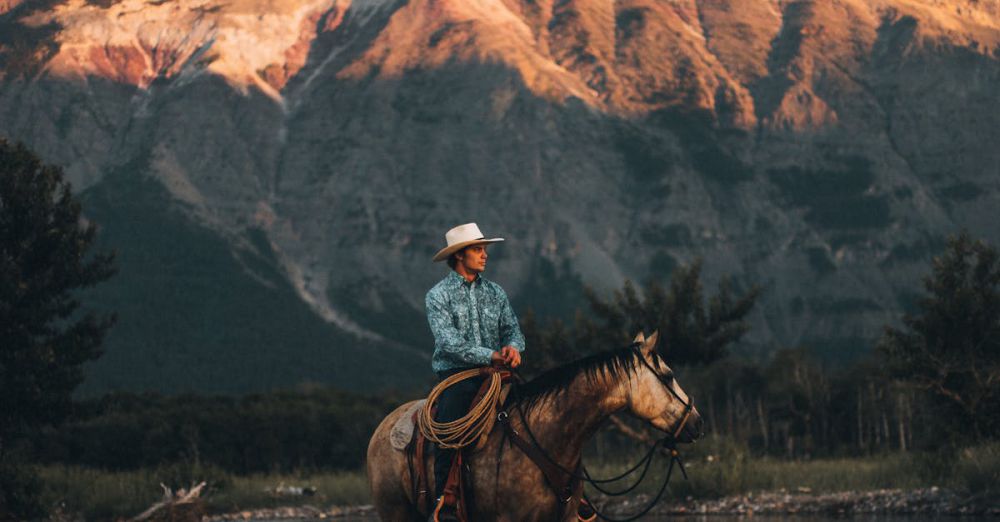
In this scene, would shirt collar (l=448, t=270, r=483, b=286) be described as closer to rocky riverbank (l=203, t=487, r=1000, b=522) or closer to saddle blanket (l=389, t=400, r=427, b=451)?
saddle blanket (l=389, t=400, r=427, b=451)

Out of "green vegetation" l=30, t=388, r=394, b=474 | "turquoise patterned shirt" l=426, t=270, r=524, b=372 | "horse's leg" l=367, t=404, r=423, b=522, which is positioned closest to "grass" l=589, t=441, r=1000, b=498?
"horse's leg" l=367, t=404, r=423, b=522

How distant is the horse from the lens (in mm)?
13750

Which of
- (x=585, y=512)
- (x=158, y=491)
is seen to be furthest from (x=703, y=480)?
(x=585, y=512)

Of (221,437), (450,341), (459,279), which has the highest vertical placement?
(459,279)

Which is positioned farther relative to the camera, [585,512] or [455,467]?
[585,512]

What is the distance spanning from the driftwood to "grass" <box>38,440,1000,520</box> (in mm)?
2085

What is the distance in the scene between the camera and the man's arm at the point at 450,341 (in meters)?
14.1

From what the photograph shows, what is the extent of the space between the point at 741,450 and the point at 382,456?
2778 cm

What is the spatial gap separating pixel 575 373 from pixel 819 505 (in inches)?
848

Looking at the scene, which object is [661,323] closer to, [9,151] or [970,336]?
[970,336]

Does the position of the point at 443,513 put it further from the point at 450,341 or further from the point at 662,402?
the point at 662,402

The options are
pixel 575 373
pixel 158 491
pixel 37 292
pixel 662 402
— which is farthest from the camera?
pixel 158 491

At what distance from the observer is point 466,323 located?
47.6 ft

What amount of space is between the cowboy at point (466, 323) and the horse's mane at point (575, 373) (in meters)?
0.29
